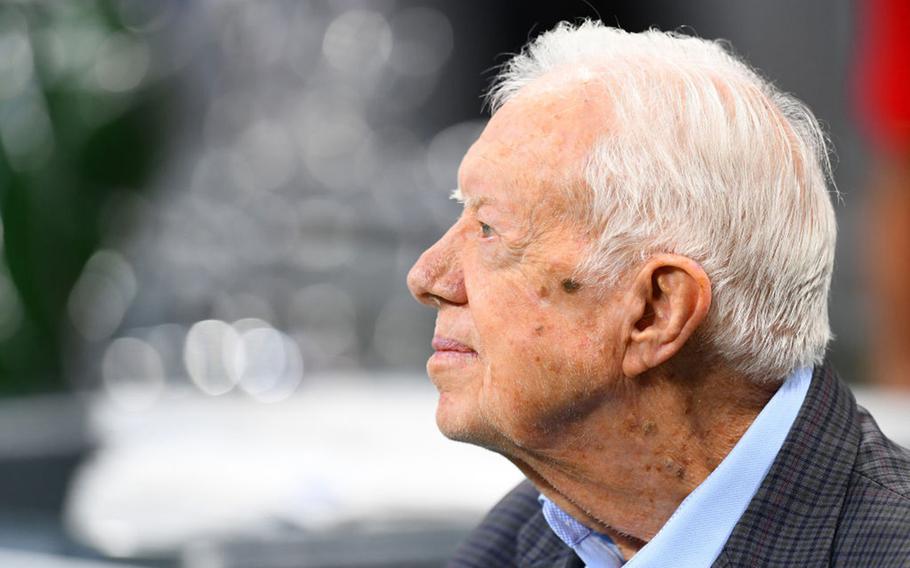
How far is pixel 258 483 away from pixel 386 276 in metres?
3.57

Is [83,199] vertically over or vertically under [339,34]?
under

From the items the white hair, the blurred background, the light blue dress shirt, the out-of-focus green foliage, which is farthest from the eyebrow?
the out-of-focus green foliage

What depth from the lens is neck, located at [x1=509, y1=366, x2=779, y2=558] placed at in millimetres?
1864

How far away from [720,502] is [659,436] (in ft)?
0.39

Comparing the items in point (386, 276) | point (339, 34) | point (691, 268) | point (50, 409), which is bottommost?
point (691, 268)

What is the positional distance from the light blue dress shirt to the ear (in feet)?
0.53

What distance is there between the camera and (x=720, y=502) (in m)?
1.82

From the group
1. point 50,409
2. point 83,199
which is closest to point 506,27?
point 83,199

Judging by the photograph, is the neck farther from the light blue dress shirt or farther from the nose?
the nose

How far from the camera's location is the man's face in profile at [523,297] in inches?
72.7

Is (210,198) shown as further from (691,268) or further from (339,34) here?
(691,268)

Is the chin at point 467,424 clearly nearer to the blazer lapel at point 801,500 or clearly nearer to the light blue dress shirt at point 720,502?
the light blue dress shirt at point 720,502

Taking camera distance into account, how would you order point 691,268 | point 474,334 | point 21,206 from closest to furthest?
1. point 691,268
2. point 474,334
3. point 21,206

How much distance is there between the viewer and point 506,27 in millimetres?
9367
